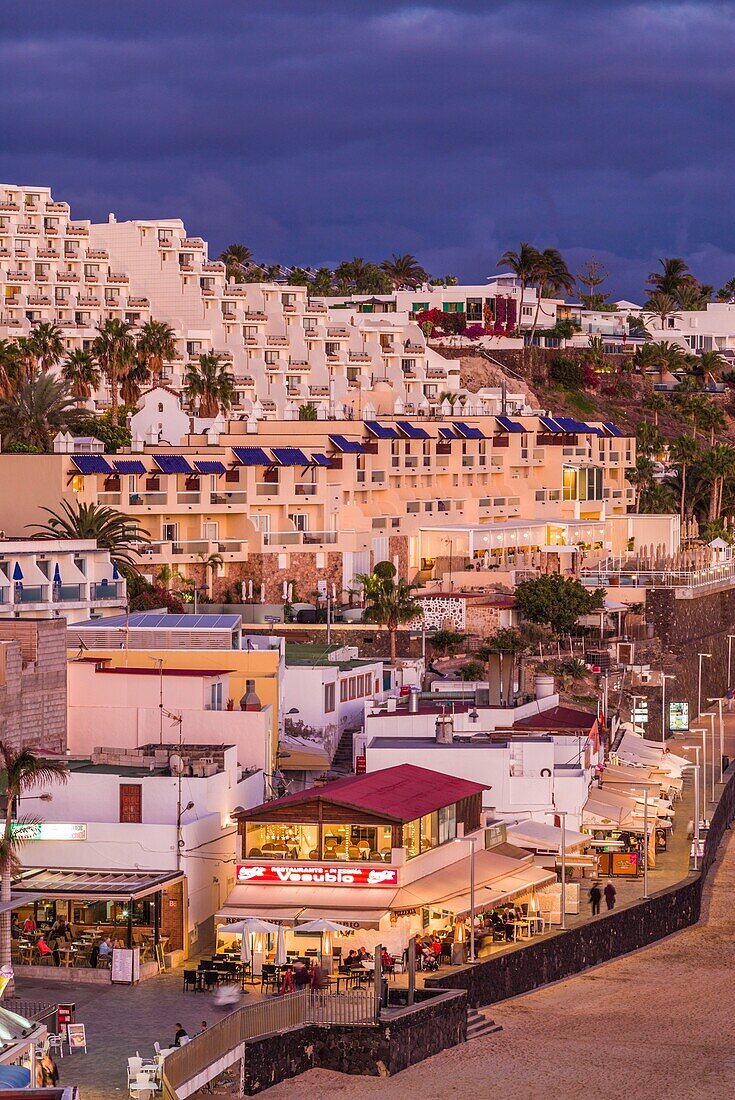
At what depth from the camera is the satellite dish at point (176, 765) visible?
40344 mm

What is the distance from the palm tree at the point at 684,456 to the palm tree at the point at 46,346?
3432 cm

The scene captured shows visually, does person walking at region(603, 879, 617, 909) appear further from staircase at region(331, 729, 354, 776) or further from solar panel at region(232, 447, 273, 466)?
solar panel at region(232, 447, 273, 466)

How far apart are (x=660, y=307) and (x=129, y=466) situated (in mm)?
102918

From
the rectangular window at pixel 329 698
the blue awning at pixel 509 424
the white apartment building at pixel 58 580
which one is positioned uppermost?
the blue awning at pixel 509 424

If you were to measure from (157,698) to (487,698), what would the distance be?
32.5 feet

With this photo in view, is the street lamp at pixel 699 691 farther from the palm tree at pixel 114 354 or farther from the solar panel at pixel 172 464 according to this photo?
the palm tree at pixel 114 354

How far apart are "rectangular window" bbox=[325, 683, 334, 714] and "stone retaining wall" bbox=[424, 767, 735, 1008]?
34.1 feet

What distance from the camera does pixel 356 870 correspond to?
3875 centimetres

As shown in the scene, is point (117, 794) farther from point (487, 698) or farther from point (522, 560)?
point (522, 560)

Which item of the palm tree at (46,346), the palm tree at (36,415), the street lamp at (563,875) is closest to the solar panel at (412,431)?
the palm tree at (36,415)

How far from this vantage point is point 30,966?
120 ft

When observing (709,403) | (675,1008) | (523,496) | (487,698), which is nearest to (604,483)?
(523,496)

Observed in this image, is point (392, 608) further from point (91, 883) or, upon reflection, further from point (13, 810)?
point (13, 810)

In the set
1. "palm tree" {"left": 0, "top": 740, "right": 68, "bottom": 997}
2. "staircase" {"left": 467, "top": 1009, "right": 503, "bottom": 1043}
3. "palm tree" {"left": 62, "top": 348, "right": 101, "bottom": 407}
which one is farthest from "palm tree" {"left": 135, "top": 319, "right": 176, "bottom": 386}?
"staircase" {"left": 467, "top": 1009, "right": 503, "bottom": 1043}
